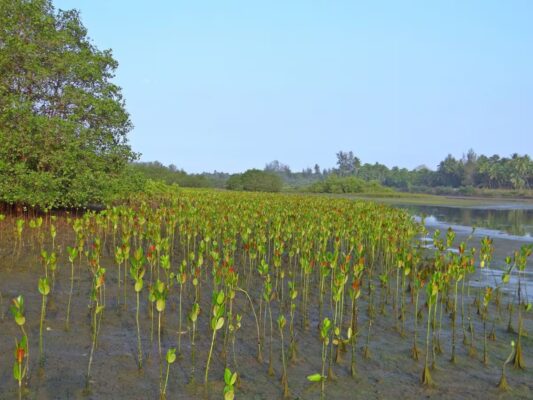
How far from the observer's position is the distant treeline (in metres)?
69.6

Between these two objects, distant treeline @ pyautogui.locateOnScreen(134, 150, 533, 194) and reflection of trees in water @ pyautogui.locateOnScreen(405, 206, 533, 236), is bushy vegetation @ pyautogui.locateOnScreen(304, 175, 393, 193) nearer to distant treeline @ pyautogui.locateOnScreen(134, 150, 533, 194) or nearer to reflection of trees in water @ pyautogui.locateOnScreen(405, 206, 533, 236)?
distant treeline @ pyautogui.locateOnScreen(134, 150, 533, 194)

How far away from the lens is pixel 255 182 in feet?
225

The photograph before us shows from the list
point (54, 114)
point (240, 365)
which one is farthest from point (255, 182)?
point (240, 365)

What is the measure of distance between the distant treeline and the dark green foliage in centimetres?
14

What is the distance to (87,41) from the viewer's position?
785 inches

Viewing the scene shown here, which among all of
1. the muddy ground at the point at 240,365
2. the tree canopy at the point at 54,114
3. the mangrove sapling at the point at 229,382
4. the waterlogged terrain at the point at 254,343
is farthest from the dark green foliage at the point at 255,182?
the mangrove sapling at the point at 229,382

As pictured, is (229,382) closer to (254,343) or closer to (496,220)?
(254,343)

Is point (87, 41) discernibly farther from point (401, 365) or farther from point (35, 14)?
point (401, 365)

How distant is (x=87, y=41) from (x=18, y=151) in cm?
590

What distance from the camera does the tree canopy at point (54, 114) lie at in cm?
1625

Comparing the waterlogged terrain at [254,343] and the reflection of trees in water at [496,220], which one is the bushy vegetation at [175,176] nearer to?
the reflection of trees in water at [496,220]

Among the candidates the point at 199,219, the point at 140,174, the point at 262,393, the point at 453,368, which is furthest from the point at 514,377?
the point at 140,174

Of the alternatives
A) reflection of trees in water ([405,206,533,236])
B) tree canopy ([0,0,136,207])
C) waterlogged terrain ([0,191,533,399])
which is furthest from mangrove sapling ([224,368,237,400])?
reflection of trees in water ([405,206,533,236])

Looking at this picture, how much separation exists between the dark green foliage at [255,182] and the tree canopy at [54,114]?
48.2 m
